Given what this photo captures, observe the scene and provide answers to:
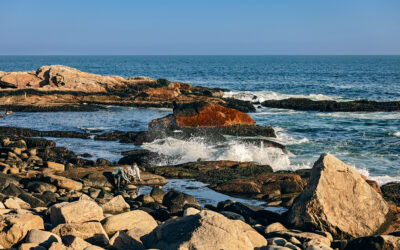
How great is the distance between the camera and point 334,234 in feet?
33.1

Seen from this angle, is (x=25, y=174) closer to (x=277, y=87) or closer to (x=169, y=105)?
(x=169, y=105)

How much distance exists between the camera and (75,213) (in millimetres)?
8852

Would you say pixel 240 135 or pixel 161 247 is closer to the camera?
pixel 161 247

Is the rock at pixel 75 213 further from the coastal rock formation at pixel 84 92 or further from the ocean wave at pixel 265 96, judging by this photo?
the ocean wave at pixel 265 96

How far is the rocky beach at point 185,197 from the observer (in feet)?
26.2

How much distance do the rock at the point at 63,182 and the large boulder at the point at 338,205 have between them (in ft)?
25.7

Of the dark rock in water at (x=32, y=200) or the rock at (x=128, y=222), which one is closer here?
the rock at (x=128, y=222)

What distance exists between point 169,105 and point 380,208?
33468mm

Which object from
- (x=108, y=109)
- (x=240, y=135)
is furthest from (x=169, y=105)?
(x=240, y=135)

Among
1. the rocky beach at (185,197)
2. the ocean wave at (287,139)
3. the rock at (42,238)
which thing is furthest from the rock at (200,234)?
the ocean wave at (287,139)

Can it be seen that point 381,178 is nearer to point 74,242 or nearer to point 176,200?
point 176,200

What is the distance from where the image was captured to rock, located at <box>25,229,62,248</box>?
7477 mm

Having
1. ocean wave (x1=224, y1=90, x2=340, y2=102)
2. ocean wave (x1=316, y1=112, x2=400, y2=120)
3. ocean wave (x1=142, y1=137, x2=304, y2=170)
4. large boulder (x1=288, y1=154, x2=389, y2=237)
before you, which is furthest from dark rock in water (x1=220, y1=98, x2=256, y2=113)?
large boulder (x1=288, y1=154, x2=389, y2=237)

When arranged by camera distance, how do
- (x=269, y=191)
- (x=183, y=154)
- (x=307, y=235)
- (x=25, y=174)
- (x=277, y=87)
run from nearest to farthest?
(x=307, y=235) < (x=269, y=191) < (x=25, y=174) < (x=183, y=154) < (x=277, y=87)
